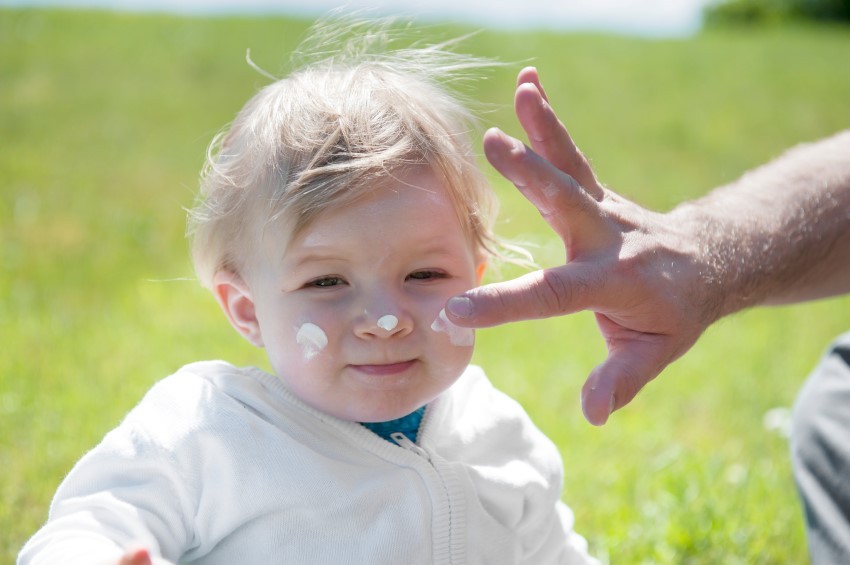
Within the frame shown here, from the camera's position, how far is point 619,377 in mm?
1716

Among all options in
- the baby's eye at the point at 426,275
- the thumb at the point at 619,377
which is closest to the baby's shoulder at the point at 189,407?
the baby's eye at the point at 426,275

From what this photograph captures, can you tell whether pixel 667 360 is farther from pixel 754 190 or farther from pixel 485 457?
pixel 754 190

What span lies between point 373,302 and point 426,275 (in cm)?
15

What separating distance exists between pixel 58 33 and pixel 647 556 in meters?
8.28

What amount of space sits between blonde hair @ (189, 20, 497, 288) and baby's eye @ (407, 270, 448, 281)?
14 cm

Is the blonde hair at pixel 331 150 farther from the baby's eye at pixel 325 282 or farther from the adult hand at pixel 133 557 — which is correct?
the adult hand at pixel 133 557

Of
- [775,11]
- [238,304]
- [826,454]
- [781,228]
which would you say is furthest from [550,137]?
[775,11]

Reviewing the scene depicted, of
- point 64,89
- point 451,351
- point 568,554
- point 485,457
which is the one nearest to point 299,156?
point 451,351

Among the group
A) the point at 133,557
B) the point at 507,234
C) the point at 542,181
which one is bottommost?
the point at 507,234

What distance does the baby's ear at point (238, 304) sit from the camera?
1.96m

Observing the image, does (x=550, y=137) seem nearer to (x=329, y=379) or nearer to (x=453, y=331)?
(x=453, y=331)

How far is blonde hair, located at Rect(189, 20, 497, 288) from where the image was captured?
5.76 feet

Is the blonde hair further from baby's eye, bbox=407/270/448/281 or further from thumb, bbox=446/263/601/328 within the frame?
thumb, bbox=446/263/601/328

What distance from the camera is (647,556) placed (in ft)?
9.04
